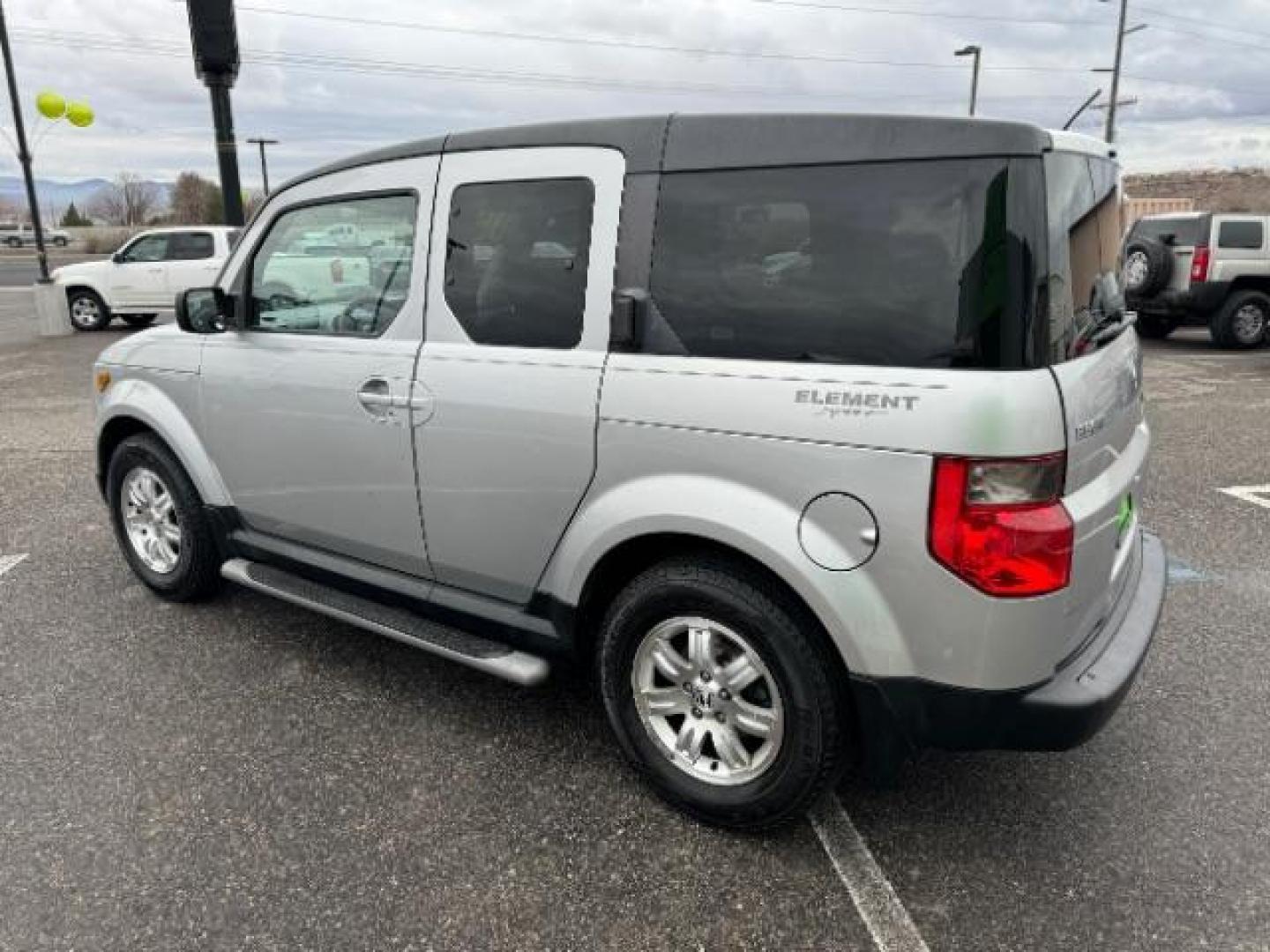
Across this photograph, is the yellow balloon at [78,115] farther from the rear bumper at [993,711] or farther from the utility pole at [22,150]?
the rear bumper at [993,711]

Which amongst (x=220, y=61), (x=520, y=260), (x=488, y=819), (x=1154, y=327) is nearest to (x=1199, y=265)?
(x=1154, y=327)

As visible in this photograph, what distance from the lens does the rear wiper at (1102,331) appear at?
225 cm

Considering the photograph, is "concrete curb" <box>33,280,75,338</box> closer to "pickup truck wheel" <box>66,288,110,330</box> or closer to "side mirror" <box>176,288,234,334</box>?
"pickup truck wheel" <box>66,288,110,330</box>

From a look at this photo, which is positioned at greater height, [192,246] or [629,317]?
[629,317]

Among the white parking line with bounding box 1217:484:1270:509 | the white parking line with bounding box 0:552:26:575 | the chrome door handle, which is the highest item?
the chrome door handle

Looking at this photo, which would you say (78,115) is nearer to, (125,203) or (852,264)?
(852,264)

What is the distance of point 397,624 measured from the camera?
3090 mm

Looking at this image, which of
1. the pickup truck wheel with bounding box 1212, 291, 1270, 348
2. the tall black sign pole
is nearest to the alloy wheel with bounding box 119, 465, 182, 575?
the tall black sign pole

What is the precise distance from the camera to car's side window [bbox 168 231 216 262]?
569 inches

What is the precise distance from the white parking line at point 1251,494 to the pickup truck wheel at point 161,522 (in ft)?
18.7

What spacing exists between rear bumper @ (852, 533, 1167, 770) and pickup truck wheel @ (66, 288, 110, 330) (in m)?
15.9

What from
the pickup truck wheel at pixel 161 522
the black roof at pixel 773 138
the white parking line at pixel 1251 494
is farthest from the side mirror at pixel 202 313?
the white parking line at pixel 1251 494

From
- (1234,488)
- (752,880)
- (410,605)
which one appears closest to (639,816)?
(752,880)

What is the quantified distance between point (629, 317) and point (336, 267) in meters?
1.33
